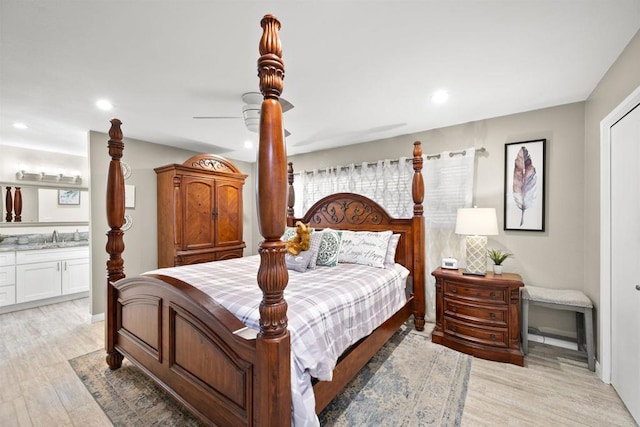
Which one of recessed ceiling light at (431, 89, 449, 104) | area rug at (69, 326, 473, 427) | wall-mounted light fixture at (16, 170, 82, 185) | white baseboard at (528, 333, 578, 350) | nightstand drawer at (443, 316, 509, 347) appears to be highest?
recessed ceiling light at (431, 89, 449, 104)

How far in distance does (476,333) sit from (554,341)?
0.86 metres

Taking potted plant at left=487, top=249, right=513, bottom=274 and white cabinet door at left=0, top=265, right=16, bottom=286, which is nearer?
potted plant at left=487, top=249, right=513, bottom=274

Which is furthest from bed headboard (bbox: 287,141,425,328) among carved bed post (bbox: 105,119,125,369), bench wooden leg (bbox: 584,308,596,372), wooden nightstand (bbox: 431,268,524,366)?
carved bed post (bbox: 105,119,125,369)

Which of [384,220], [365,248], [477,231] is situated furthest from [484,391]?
[384,220]

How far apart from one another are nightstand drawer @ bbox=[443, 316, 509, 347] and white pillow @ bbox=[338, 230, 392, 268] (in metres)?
0.89

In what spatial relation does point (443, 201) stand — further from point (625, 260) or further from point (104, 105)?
point (104, 105)

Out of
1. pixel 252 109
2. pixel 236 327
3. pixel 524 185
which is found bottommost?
pixel 236 327

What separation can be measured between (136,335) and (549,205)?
3994 mm

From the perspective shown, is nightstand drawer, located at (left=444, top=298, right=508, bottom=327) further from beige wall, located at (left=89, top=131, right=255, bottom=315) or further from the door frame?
beige wall, located at (left=89, top=131, right=255, bottom=315)

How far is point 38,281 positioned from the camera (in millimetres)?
3967

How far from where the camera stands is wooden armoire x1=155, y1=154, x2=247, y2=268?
377 centimetres

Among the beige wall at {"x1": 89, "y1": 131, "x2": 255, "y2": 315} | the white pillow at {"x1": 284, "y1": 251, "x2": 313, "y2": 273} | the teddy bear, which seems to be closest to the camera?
the white pillow at {"x1": 284, "y1": 251, "x2": 313, "y2": 273}

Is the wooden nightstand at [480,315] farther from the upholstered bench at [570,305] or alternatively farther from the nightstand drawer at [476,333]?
the upholstered bench at [570,305]

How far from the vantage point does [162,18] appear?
1526 mm
